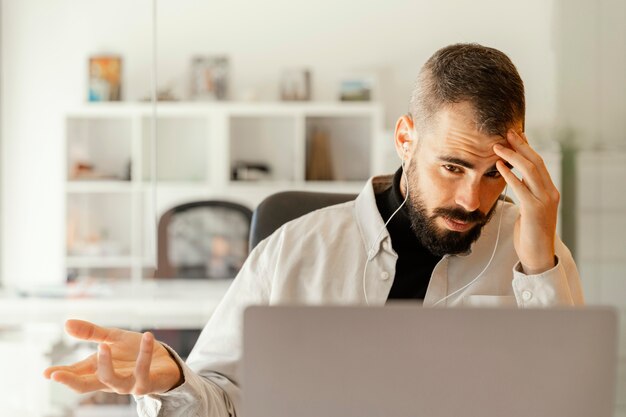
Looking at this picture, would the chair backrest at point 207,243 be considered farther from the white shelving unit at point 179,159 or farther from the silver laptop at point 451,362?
the silver laptop at point 451,362

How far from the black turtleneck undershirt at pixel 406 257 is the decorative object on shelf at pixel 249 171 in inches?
146

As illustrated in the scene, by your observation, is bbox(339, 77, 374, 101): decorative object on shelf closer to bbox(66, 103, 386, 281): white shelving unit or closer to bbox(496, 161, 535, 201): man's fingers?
bbox(66, 103, 386, 281): white shelving unit

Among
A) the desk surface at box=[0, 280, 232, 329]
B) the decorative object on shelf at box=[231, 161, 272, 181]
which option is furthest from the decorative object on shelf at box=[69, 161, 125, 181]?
the desk surface at box=[0, 280, 232, 329]

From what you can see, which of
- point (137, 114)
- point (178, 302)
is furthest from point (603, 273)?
point (137, 114)

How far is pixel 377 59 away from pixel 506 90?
3.88m

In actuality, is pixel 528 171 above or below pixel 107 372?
above

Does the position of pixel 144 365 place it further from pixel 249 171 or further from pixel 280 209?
pixel 249 171

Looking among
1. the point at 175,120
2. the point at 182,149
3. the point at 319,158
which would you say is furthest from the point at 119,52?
the point at 319,158

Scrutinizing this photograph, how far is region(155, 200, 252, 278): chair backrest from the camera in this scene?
466 centimetres

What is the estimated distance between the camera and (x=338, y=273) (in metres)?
1.42

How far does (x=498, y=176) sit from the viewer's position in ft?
4.29

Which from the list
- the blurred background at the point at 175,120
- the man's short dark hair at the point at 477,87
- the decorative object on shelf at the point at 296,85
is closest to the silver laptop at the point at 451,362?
the man's short dark hair at the point at 477,87

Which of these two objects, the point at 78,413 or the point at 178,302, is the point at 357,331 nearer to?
the point at 178,302

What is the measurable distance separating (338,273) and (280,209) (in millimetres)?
162
